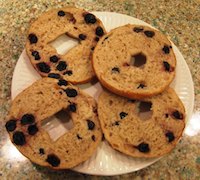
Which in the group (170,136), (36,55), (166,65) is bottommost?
(170,136)

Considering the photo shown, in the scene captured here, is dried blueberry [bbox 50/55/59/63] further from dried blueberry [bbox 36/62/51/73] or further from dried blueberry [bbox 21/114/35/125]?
dried blueberry [bbox 21/114/35/125]

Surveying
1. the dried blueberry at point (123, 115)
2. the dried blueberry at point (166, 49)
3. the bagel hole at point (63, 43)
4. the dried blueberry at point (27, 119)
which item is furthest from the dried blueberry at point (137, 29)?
the dried blueberry at point (27, 119)

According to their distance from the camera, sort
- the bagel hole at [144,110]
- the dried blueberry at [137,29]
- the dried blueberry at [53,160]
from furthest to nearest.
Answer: the dried blueberry at [137,29], the bagel hole at [144,110], the dried blueberry at [53,160]

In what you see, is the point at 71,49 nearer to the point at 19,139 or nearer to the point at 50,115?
the point at 50,115

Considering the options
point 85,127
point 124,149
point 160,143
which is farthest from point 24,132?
point 160,143

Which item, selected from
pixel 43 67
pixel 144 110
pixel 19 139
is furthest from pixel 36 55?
pixel 144 110

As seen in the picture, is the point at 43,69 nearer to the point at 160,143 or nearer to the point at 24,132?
the point at 24,132

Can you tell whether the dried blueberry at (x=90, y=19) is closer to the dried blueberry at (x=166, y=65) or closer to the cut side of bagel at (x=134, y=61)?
the cut side of bagel at (x=134, y=61)
